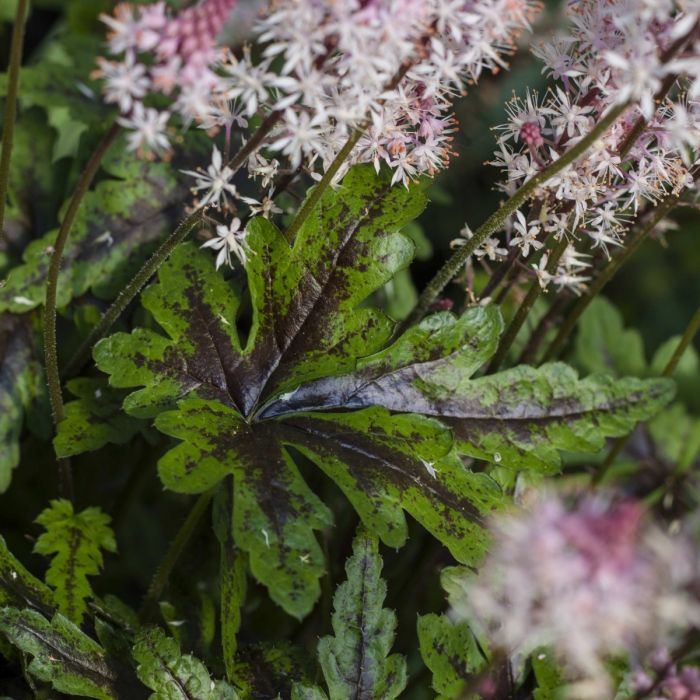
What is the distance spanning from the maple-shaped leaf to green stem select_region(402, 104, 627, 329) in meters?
0.07

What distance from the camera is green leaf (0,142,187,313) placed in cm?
127

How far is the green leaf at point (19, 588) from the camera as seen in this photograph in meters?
1.00

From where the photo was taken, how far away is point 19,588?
1.02 metres

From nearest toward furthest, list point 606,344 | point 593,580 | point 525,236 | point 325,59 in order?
point 593,580
point 325,59
point 525,236
point 606,344

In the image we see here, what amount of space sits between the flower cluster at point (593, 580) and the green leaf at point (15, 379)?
31.5 inches

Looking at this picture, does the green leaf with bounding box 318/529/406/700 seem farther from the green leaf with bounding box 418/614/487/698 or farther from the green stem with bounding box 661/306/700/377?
the green stem with bounding box 661/306/700/377

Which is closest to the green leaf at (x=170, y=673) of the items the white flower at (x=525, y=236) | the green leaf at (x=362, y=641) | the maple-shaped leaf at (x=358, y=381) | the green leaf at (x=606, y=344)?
the green leaf at (x=362, y=641)

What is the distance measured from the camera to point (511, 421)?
1094mm

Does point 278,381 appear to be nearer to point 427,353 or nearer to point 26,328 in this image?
point 427,353

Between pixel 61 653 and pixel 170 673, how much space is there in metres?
0.12

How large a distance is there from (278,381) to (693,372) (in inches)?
43.2

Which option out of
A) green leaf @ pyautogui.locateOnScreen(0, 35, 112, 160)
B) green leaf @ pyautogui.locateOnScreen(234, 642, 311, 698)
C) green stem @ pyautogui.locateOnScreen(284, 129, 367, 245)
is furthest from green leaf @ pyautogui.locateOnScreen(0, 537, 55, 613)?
green leaf @ pyautogui.locateOnScreen(0, 35, 112, 160)

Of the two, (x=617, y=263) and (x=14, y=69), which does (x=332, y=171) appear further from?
(x=617, y=263)

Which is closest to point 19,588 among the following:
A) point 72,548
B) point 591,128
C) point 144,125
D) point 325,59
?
point 72,548
